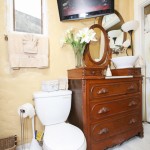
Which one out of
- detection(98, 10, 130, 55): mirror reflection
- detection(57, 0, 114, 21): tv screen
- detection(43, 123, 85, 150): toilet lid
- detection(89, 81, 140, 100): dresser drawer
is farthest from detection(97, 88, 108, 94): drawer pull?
detection(57, 0, 114, 21): tv screen

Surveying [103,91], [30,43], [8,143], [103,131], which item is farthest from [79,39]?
[8,143]

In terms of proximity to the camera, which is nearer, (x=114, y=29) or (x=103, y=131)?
(x=103, y=131)

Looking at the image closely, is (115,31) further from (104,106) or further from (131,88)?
(104,106)

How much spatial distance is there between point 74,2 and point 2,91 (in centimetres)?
148

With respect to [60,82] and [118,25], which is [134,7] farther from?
[60,82]

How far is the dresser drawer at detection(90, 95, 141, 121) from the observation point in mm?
1534

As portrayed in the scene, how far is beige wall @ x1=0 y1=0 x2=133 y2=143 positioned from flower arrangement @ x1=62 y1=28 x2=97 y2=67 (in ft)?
0.45

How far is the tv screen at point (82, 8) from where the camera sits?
1.89 meters


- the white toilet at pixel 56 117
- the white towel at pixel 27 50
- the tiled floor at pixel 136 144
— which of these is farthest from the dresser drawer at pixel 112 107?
the white towel at pixel 27 50

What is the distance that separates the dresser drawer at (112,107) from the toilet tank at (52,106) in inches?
13.0

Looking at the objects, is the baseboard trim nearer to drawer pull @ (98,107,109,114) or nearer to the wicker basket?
the wicker basket

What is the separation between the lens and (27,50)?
1.65 m

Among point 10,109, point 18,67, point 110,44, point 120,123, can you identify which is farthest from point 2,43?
point 120,123

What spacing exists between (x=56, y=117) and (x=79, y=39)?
98 centimetres
